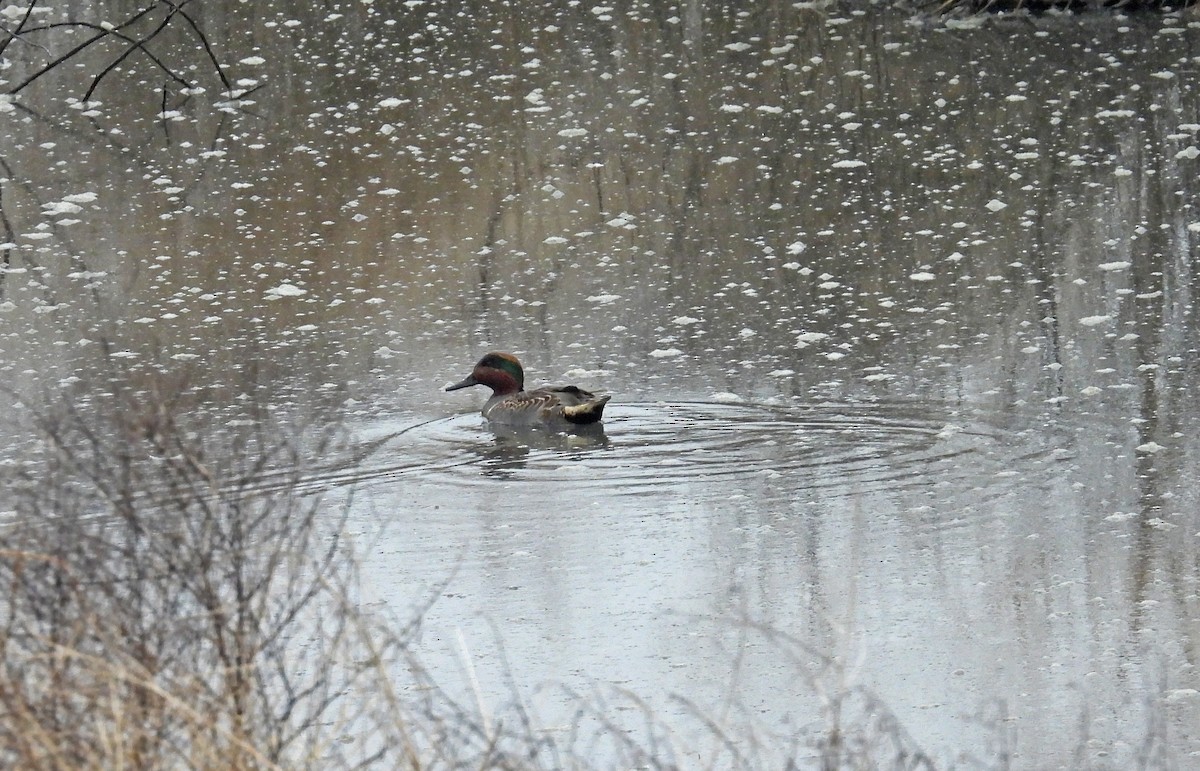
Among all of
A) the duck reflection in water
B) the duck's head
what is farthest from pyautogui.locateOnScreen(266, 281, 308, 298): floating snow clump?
the duck reflection in water

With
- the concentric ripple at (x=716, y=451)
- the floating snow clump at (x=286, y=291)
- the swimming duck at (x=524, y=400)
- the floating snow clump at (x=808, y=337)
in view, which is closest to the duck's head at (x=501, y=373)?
the swimming duck at (x=524, y=400)

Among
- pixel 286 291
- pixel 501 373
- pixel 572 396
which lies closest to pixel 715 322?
pixel 501 373

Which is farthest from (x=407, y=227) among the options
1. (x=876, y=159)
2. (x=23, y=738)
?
(x=23, y=738)

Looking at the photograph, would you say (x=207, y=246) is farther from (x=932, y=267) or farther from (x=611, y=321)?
(x=932, y=267)

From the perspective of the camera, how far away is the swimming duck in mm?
7641

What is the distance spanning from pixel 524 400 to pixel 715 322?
1.50 meters

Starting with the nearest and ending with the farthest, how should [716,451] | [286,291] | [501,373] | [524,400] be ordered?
[716,451] → [524,400] → [501,373] → [286,291]

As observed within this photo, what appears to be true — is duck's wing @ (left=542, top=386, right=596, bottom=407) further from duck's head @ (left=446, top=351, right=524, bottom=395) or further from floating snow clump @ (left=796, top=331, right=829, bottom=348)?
floating snow clump @ (left=796, top=331, right=829, bottom=348)

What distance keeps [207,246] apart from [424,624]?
5.22 metres

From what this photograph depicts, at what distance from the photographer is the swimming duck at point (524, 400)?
7641 mm

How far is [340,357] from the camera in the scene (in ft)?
28.7

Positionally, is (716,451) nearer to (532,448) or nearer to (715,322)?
(532,448)

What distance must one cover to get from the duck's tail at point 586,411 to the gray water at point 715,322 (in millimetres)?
133

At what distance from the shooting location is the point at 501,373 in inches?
316
